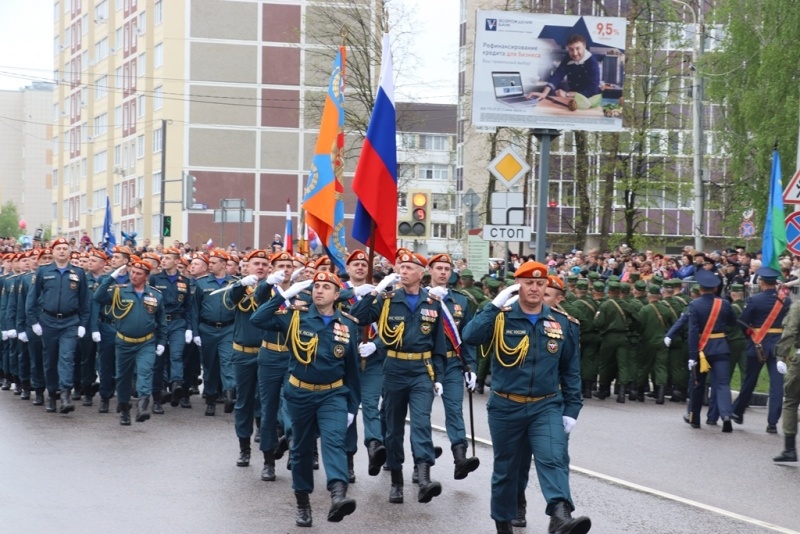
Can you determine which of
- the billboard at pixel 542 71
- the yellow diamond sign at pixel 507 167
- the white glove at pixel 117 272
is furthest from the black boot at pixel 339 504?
the billboard at pixel 542 71

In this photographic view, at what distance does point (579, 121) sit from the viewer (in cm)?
2342

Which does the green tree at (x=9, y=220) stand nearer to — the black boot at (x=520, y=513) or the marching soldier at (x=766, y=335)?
the marching soldier at (x=766, y=335)

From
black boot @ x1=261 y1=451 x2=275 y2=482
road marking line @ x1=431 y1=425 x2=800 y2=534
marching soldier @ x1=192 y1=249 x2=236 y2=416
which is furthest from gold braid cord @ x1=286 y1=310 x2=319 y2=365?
marching soldier @ x1=192 y1=249 x2=236 y2=416

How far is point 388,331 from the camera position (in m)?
11.3

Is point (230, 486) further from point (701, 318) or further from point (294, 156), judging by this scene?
point (294, 156)

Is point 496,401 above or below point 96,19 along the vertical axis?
below

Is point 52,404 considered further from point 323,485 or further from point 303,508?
point 303,508

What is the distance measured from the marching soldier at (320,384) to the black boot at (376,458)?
1646 mm

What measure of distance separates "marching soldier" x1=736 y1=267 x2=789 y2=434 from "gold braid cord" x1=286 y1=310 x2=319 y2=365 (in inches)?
305

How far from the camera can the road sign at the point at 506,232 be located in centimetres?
1955

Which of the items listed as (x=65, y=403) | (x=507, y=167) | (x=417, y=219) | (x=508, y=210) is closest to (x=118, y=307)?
(x=65, y=403)

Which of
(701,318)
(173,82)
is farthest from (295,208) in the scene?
(701,318)

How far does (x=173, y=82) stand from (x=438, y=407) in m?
56.5

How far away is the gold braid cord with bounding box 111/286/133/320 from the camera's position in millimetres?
16125
